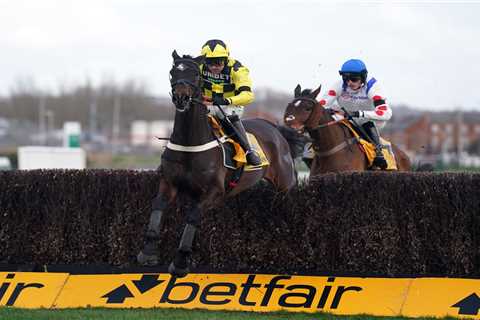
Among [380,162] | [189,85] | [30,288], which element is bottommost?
[30,288]

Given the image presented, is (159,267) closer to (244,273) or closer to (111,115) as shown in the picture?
(244,273)

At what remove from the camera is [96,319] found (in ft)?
24.8

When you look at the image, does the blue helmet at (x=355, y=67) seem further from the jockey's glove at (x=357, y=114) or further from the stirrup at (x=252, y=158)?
the stirrup at (x=252, y=158)

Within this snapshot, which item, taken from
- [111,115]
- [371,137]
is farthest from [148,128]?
[371,137]

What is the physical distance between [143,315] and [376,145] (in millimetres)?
4880

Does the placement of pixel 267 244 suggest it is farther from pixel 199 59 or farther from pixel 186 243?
pixel 199 59

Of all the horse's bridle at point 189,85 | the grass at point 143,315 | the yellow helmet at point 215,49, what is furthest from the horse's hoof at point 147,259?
the yellow helmet at point 215,49

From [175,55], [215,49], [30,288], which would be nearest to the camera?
[175,55]

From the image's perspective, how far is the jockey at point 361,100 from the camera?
1138 centimetres

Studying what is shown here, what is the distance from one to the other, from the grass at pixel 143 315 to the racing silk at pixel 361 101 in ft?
13.5

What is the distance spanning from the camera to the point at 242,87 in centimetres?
939

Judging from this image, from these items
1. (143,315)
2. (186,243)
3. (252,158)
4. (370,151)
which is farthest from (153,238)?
(370,151)

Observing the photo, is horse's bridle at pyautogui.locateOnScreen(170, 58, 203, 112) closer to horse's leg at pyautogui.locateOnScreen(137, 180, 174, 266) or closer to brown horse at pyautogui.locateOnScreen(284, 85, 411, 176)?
horse's leg at pyautogui.locateOnScreen(137, 180, 174, 266)

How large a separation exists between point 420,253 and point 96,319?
3.19 meters
